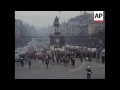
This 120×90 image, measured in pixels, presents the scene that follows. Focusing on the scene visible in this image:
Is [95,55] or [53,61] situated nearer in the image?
[53,61]
